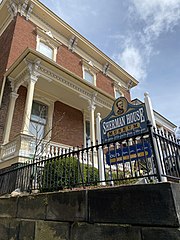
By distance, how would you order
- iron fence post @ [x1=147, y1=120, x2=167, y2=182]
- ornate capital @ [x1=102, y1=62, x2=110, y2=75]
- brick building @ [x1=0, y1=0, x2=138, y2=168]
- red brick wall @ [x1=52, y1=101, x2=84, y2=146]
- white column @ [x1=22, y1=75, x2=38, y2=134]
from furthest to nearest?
ornate capital @ [x1=102, y1=62, x2=110, y2=75] → red brick wall @ [x1=52, y1=101, x2=84, y2=146] → brick building @ [x1=0, y1=0, x2=138, y2=168] → white column @ [x1=22, y1=75, x2=38, y2=134] → iron fence post @ [x1=147, y1=120, x2=167, y2=182]

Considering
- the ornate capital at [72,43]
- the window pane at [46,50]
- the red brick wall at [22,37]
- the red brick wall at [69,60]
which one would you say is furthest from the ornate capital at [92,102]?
the ornate capital at [72,43]

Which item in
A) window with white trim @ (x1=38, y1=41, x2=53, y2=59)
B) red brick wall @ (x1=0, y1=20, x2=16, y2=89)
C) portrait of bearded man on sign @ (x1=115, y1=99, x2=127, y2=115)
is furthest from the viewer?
window with white trim @ (x1=38, y1=41, x2=53, y2=59)

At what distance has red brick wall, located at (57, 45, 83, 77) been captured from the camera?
1278 centimetres

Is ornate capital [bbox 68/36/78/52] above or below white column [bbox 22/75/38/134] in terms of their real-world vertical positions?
above

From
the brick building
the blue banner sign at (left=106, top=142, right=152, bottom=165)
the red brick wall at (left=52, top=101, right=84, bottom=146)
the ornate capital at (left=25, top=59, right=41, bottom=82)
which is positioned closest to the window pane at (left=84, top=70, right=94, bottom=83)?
the brick building

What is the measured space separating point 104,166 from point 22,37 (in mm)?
10528

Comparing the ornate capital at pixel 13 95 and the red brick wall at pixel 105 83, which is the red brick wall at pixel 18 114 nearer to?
the ornate capital at pixel 13 95

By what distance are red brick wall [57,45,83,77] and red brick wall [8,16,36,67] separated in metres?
2.08

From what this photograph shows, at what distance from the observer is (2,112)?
848 centimetres

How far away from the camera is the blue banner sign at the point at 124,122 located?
4.44 m

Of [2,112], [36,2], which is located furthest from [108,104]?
[36,2]

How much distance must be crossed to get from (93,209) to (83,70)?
42.3 ft

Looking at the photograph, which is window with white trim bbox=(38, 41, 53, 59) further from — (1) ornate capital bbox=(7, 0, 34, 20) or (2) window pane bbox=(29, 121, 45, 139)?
(2) window pane bbox=(29, 121, 45, 139)

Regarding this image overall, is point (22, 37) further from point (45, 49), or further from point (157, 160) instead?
point (157, 160)
